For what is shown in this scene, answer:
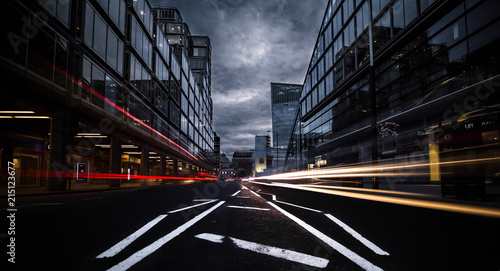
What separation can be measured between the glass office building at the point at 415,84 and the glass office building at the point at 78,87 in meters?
17.5

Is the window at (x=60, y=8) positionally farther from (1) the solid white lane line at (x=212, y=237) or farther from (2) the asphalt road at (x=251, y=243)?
(1) the solid white lane line at (x=212, y=237)

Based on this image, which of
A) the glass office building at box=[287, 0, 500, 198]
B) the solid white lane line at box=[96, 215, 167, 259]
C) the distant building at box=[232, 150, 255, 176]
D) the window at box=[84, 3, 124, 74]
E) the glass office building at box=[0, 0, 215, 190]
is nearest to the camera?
the solid white lane line at box=[96, 215, 167, 259]

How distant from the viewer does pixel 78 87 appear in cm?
1739

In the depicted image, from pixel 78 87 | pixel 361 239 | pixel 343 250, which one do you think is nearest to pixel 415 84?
pixel 361 239

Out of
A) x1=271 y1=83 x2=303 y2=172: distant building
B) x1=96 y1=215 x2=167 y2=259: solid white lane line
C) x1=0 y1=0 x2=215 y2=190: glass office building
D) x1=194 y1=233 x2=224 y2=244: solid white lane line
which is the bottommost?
x1=194 y1=233 x2=224 y2=244: solid white lane line

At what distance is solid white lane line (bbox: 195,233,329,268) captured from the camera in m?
2.48

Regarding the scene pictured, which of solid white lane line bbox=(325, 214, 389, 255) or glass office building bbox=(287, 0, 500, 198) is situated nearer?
solid white lane line bbox=(325, 214, 389, 255)

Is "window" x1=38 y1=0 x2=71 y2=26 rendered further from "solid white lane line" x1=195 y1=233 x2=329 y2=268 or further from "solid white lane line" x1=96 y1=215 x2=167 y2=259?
"solid white lane line" x1=195 y1=233 x2=329 y2=268

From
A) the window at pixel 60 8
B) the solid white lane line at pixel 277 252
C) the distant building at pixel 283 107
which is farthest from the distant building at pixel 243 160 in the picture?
the solid white lane line at pixel 277 252

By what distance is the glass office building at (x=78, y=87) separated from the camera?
13523 mm

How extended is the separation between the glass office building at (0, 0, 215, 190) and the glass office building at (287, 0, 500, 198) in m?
17.5

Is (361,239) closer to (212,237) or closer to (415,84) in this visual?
(212,237)

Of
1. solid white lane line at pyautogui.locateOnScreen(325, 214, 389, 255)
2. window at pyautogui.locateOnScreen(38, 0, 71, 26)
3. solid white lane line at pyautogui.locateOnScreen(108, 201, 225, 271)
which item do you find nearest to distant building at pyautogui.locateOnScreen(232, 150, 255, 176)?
window at pyautogui.locateOnScreen(38, 0, 71, 26)

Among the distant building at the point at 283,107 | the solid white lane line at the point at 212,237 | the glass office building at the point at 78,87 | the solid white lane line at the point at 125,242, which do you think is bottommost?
the solid white lane line at the point at 212,237
